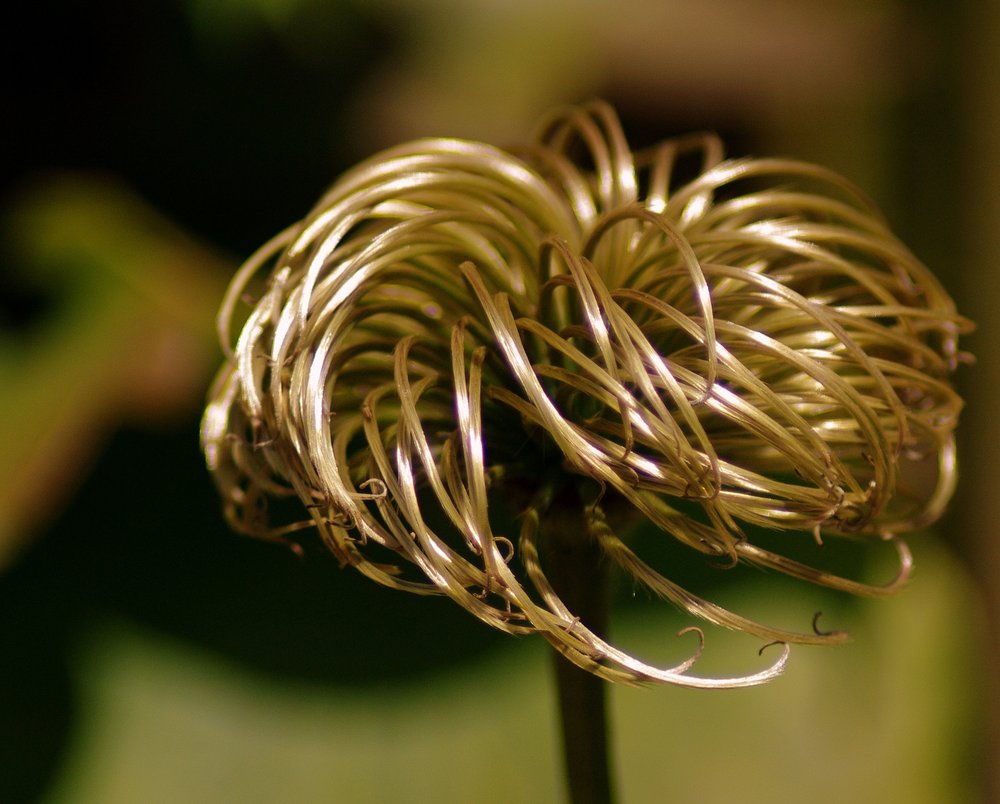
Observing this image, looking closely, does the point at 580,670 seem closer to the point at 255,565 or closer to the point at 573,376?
the point at 573,376

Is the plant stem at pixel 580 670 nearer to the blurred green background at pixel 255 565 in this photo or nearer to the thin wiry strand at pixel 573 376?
the thin wiry strand at pixel 573 376

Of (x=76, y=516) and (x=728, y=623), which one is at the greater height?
(x=728, y=623)

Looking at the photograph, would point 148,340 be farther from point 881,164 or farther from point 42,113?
point 881,164

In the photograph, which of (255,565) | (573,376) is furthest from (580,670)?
(255,565)

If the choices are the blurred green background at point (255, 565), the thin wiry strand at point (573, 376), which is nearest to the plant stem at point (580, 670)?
the thin wiry strand at point (573, 376)

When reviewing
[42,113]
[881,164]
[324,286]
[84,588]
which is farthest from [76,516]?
[881,164]
